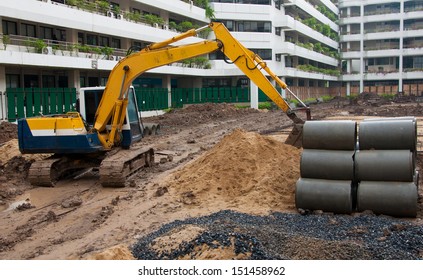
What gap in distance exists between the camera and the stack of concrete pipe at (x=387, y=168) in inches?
348

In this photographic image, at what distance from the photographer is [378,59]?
7844cm

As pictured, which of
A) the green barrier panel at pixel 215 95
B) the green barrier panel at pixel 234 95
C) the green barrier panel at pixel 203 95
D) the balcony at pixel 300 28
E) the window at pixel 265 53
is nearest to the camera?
the green barrier panel at pixel 203 95

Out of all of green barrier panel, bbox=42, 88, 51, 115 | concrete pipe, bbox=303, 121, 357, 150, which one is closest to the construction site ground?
concrete pipe, bbox=303, 121, 357, 150

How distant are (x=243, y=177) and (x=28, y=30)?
22.9 m

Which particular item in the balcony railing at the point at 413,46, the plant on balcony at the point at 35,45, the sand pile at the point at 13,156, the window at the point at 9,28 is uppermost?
the balcony railing at the point at 413,46

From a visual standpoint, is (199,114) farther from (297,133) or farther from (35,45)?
(297,133)

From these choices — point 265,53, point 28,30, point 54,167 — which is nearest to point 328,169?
point 54,167

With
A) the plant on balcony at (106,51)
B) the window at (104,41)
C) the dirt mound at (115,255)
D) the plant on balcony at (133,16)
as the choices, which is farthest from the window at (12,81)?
the dirt mound at (115,255)

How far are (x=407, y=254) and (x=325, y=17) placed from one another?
75.5 meters

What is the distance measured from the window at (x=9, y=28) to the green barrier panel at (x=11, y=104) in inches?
145

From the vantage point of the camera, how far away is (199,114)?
37688 millimetres

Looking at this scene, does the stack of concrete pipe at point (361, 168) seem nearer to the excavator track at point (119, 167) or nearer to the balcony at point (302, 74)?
the excavator track at point (119, 167)

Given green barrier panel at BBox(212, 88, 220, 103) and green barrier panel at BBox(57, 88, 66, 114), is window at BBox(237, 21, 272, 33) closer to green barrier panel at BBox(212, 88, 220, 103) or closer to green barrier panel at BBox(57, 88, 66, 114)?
green barrier panel at BBox(212, 88, 220, 103)

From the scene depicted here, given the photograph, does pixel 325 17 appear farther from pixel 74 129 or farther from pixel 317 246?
pixel 317 246
